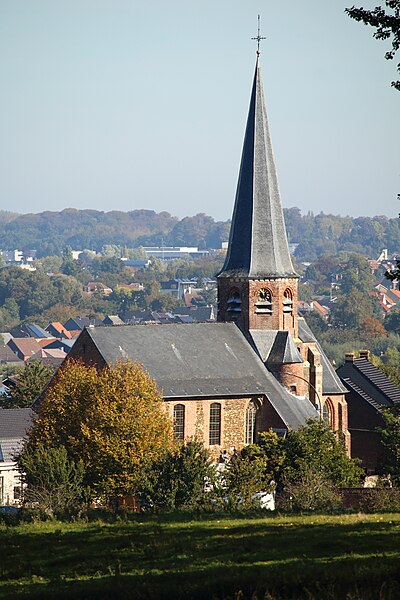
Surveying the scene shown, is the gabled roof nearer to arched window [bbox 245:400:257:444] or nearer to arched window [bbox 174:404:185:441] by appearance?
arched window [bbox 245:400:257:444]

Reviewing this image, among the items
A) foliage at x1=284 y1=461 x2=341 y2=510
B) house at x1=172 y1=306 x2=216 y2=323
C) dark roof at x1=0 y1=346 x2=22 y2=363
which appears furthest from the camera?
house at x1=172 y1=306 x2=216 y2=323

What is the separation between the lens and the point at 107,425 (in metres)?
43.0

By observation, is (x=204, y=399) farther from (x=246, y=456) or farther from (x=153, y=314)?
(x=153, y=314)

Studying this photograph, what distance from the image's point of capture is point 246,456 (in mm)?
46062

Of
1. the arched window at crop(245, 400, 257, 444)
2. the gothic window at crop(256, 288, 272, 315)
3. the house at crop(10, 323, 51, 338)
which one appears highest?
the house at crop(10, 323, 51, 338)

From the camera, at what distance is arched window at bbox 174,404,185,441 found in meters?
50.0

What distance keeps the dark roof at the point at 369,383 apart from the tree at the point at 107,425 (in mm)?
17763

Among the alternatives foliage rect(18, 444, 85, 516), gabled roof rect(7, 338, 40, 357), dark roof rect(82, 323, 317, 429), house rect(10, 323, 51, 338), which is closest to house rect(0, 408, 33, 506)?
dark roof rect(82, 323, 317, 429)

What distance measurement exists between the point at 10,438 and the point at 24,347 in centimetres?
10907

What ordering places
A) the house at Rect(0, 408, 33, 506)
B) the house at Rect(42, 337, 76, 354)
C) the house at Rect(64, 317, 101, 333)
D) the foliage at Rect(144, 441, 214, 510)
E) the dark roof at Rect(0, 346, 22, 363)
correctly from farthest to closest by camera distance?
1. the house at Rect(64, 317, 101, 333)
2. the house at Rect(42, 337, 76, 354)
3. the dark roof at Rect(0, 346, 22, 363)
4. the house at Rect(0, 408, 33, 506)
5. the foliage at Rect(144, 441, 214, 510)

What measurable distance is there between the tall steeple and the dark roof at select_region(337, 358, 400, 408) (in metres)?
7.52

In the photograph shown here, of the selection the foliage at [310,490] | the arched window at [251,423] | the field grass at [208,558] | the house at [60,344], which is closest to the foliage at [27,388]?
the arched window at [251,423]

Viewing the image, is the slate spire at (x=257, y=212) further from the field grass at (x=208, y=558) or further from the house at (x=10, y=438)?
the field grass at (x=208, y=558)

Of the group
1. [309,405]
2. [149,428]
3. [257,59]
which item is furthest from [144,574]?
[257,59]
